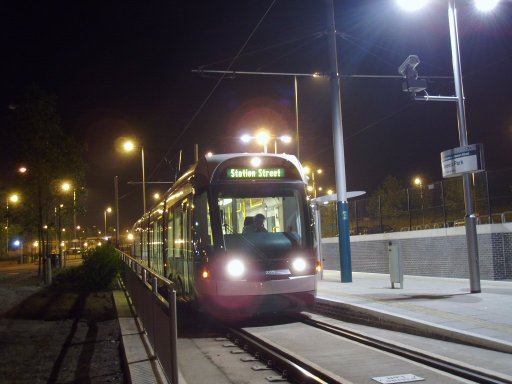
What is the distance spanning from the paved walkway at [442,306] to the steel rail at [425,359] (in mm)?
932

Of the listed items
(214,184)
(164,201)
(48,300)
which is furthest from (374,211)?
(214,184)

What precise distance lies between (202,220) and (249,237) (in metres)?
0.99

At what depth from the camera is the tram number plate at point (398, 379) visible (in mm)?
6834

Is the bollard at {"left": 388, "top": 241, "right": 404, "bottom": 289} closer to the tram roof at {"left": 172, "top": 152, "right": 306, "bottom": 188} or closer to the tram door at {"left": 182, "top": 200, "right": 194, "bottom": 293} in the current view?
the tram roof at {"left": 172, "top": 152, "right": 306, "bottom": 188}

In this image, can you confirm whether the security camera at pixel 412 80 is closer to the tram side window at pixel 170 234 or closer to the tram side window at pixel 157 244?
the tram side window at pixel 170 234

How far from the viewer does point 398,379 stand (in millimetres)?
6898

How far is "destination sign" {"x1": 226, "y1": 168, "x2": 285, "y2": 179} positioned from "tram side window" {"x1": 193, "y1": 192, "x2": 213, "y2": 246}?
700 millimetres

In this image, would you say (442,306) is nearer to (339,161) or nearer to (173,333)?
(173,333)

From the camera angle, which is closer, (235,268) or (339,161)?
(235,268)

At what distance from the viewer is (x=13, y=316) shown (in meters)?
15.1

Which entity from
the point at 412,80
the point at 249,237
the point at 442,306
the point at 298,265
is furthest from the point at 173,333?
the point at 412,80

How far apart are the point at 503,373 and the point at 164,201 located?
12.5 meters

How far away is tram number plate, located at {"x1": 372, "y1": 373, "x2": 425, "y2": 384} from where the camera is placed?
6.83 m

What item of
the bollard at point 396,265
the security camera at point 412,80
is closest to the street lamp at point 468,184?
the security camera at point 412,80
